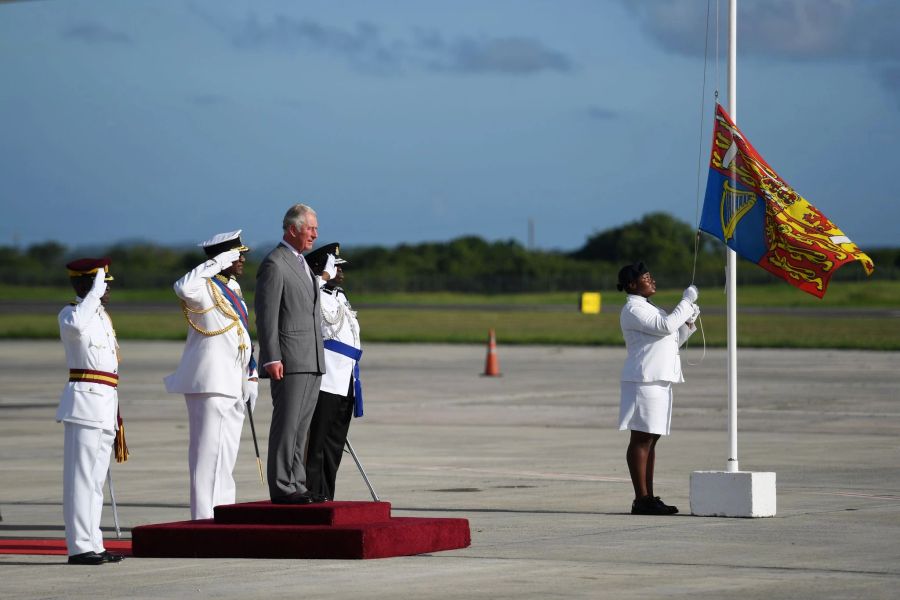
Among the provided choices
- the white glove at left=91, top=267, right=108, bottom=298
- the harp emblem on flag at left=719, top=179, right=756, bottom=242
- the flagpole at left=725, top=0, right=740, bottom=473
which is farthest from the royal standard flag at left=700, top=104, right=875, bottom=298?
the white glove at left=91, top=267, right=108, bottom=298

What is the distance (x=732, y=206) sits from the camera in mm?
13086

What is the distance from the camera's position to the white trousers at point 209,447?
36.8 feet

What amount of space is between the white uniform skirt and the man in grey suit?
3.07m

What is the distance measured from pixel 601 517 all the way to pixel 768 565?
2.80 meters

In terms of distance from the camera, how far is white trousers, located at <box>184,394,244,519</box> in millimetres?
11227

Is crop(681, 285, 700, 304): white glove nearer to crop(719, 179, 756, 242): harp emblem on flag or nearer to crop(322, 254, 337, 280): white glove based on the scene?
crop(719, 179, 756, 242): harp emblem on flag

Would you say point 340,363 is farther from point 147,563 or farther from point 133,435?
point 133,435

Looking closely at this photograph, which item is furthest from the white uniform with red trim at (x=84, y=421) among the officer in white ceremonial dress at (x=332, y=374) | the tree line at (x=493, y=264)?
the tree line at (x=493, y=264)

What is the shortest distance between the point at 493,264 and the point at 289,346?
120 m

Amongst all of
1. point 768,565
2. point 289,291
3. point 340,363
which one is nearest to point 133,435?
point 340,363

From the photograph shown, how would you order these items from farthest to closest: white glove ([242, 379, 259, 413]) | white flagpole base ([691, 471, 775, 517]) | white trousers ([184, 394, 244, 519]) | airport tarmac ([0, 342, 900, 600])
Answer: white flagpole base ([691, 471, 775, 517]), white glove ([242, 379, 259, 413]), white trousers ([184, 394, 244, 519]), airport tarmac ([0, 342, 900, 600])

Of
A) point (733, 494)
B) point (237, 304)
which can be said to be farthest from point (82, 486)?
point (733, 494)

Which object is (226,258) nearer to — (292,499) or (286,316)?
(286,316)

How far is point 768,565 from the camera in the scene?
9.79 m
